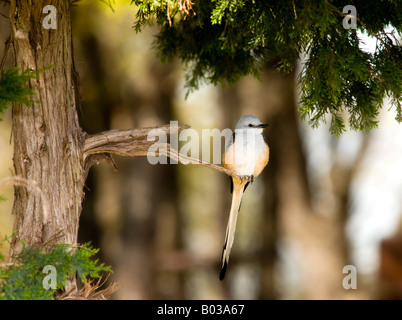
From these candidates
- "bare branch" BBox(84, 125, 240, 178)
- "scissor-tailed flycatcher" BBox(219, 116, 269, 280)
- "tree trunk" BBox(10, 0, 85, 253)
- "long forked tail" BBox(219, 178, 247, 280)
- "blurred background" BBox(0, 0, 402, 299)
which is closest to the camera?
"tree trunk" BBox(10, 0, 85, 253)

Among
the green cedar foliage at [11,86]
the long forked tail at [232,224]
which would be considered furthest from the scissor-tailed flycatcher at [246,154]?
the green cedar foliage at [11,86]

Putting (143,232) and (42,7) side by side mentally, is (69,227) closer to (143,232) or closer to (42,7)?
(42,7)

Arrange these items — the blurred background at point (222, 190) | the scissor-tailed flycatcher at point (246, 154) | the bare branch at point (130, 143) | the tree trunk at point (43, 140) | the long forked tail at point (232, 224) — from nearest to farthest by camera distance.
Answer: the tree trunk at point (43, 140)
the bare branch at point (130, 143)
the long forked tail at point (232, 224)
the scissor-tailed flycatcher at point (246, 154)
the blurred background at point (222, 190)

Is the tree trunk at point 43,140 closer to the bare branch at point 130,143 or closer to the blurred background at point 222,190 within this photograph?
the bare branch at point 130,143

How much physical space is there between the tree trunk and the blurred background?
4.95 meters

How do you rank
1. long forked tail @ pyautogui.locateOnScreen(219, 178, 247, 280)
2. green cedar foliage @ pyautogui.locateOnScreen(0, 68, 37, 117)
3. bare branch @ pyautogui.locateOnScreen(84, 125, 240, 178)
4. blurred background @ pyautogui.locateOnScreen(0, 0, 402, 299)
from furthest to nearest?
blurred background @ pyautogui.locateOnScreen(0, 0, 402, 299) < long forked tail @ pyautogui.locateOnScreen(219, 178, 247, 280) < bare branch @ pyautogui.locateOnScreen(84, 125, 240, 178) < green cedar foliage @ pyautogui.locateOnScreen(0, 68, 37, 117)

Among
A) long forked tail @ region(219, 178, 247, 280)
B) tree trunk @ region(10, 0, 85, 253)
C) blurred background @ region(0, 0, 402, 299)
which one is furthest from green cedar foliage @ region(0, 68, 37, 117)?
blurred background @ region(0, 0, 402, 299)

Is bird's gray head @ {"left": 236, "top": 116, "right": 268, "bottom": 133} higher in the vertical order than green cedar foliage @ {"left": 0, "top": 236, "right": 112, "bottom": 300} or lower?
higher

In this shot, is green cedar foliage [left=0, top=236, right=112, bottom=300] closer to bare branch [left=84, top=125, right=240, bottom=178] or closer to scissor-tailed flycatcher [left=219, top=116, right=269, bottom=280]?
bare branch [left=84, top=125, right=240, bottom=178]

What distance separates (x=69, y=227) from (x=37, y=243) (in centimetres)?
22

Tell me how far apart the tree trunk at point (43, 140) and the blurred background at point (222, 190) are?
4950mm

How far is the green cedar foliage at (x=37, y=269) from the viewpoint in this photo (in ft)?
8.89

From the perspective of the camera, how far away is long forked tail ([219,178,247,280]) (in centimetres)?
377
